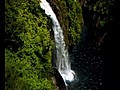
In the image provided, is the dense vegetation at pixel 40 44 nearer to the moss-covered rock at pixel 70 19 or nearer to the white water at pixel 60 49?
the moss-covered rock at pixel 70 19

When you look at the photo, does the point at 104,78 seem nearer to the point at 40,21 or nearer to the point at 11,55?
the point at 40,21

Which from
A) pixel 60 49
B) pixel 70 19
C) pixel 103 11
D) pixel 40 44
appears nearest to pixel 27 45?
pixel 40 44

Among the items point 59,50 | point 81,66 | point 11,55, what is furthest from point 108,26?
point 11,55

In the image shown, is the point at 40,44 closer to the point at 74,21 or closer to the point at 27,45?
the point at 27,45

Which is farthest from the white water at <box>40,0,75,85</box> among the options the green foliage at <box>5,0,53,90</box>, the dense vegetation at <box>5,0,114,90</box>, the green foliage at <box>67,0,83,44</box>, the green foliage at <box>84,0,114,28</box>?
the green foliage at <box>84,0,114,28</box>

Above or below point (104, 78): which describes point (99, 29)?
above

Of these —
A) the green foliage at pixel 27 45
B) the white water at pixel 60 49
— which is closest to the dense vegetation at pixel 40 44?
the green foliage at pixel 27 45
